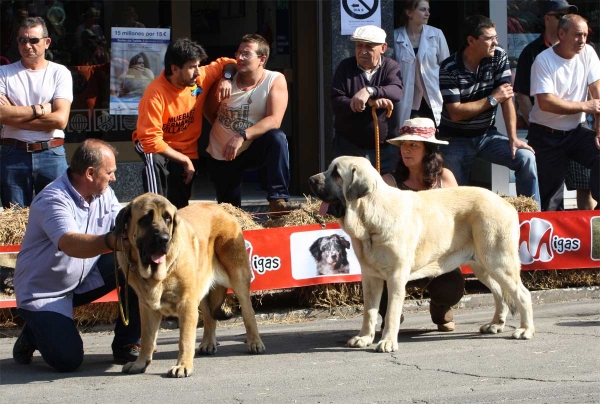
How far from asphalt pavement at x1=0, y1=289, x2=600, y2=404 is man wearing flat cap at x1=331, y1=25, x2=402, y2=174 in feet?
6.81

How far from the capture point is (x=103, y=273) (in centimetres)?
716

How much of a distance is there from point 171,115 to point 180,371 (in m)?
3.26

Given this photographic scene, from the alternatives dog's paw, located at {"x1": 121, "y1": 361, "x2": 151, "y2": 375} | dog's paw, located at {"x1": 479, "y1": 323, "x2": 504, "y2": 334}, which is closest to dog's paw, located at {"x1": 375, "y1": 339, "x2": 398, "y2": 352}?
dog's paw, located at {"x1": 479, "y1": 323, "x2": 504, "y2": 334}

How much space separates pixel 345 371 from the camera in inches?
259

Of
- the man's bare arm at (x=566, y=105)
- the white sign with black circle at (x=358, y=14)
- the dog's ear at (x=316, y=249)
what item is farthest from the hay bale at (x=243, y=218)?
the white sign with black circle at (x=358, y=14)

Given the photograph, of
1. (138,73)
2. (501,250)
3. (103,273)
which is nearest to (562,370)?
(501,250)

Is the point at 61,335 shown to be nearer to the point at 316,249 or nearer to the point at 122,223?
the point at 122,223

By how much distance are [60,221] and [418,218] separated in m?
2.57

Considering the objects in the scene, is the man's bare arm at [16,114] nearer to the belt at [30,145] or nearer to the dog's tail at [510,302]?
the belt at [30,145]

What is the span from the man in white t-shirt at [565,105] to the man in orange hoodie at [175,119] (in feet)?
10.5

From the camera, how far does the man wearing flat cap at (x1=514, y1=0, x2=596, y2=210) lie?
10.5 meters

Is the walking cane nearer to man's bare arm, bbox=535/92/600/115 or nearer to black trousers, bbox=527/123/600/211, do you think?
man's bare arm, bbox=535/92/600/115

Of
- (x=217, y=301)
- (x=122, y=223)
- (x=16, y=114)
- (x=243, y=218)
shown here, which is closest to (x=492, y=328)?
→ (x=217, y=301)

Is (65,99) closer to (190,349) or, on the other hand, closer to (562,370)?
(190,349)
